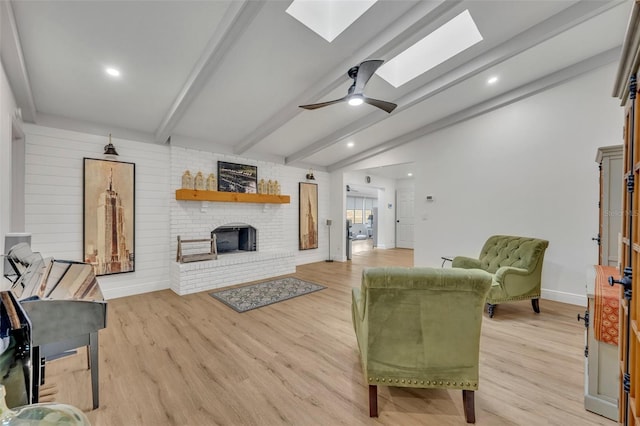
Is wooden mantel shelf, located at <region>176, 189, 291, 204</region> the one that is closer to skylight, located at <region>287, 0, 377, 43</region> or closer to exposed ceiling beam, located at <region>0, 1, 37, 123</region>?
exposed ceiling beam, located at <region>0, 1, 37, 123</region>

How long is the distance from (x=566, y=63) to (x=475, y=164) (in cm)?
167

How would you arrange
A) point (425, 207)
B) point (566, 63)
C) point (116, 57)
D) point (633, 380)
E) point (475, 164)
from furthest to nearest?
point (425, 207)
point (475, 164)
point (566, 63)
point (116, 57)
point (633, 380)

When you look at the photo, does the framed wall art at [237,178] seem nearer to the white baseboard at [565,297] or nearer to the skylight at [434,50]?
the skylight at [434,50]

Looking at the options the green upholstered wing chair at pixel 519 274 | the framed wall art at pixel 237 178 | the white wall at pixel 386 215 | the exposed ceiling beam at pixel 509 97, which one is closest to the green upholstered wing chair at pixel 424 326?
the green upholstered wing chair at pixel 519 274

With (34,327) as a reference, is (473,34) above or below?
above

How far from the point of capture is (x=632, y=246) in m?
0.94

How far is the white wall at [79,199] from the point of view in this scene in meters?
3.27

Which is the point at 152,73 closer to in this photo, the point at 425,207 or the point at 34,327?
the point at 34,327

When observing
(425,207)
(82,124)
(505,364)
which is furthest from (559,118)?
(82,124)

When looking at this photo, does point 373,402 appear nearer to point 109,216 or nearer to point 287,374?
point 287,374

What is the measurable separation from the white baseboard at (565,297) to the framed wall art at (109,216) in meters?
6.35

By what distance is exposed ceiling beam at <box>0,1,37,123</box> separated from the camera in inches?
75.3

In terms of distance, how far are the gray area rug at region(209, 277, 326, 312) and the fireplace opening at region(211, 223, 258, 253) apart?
1.22m

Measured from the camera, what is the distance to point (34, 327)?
144cm
